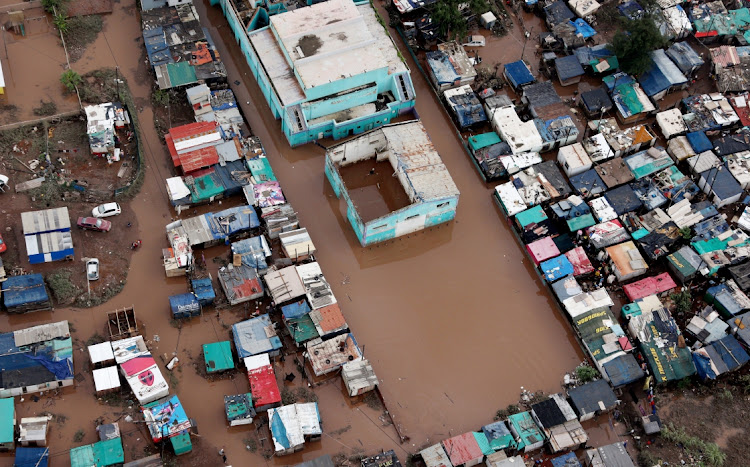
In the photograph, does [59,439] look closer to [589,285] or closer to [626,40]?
[589,285]

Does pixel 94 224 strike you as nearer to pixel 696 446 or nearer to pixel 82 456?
pixel 82 456

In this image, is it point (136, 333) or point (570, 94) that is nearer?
point (136, 333)

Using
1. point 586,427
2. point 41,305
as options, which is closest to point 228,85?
point 41,305

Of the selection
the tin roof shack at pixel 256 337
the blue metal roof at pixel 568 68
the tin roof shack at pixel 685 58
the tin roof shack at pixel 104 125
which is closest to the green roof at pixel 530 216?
the blue metal roof at pixel 568 68

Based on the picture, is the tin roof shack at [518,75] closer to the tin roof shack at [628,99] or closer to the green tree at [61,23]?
the tin roof shack at [628,99]

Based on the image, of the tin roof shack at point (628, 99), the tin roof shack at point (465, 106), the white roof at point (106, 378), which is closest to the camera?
the white roof at point (106, 378)
